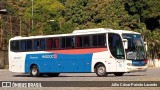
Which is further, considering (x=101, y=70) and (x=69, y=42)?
(x=69, y=42)

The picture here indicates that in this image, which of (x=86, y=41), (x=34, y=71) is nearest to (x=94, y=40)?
(x=86, y=41)

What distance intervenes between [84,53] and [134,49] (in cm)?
341

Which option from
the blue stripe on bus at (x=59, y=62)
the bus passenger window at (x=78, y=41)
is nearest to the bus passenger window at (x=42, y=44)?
the blue stripe on bus at (x=59, y=62)

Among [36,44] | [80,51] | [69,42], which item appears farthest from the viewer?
[36,44]

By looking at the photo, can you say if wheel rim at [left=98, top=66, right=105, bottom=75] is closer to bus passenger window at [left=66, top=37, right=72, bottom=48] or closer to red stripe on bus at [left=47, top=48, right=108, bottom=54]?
red stripe on bus at [left=47, top=48, right=108, bottom=54]

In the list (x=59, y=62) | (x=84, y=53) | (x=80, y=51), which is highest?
(x=80, y=51)

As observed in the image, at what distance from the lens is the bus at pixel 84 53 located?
2869 centimetres

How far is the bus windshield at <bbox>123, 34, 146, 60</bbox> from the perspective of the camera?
28.8 m

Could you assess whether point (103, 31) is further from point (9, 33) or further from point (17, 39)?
point (9, 33)

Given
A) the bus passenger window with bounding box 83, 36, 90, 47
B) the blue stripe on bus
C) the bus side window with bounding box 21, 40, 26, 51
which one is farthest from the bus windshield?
the bus side window with bounding box 21, 40, 26, 51

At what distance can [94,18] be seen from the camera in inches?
3162

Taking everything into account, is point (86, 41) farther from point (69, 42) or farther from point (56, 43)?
point (56, 43)

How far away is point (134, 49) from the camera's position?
28922 millimetres

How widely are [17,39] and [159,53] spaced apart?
39.4m
